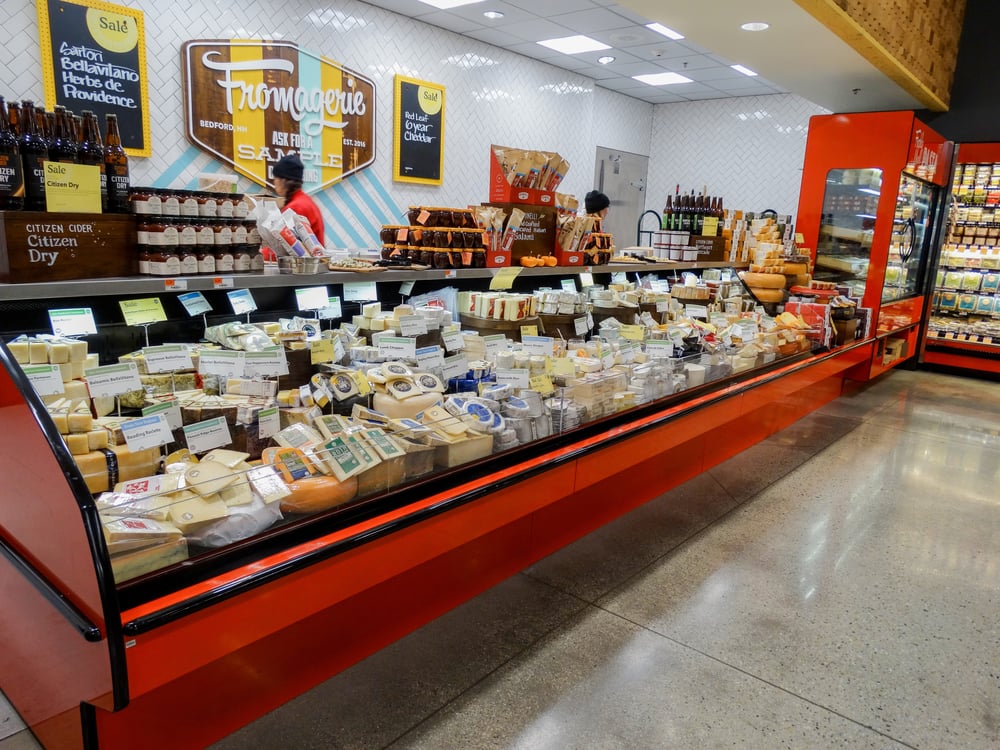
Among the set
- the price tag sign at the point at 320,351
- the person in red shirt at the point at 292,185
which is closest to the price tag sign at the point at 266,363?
the price tag sign at the point at 320,351

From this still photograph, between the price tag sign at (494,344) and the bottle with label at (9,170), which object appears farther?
the price tag sign at (494,344)

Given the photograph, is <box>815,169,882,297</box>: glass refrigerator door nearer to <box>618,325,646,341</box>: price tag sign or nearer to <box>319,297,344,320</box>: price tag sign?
<box>618,325,646,341</box>: price tag sign

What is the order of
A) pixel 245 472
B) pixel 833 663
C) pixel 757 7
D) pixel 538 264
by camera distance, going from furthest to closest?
pixel 757 7 → pixel 538 264 → pixel 833 663 → pixel 245 472

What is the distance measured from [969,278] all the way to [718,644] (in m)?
7.39

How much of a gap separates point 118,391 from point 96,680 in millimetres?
848

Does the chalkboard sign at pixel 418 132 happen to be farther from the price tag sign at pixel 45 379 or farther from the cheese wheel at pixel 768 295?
the price tag sign at pixel 45 379

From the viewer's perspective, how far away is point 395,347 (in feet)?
8.99

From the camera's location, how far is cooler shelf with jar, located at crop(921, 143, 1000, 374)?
766 centimetres

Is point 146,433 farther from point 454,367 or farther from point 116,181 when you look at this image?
point 454,367

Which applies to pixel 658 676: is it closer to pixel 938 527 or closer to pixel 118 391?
pixel 118 391

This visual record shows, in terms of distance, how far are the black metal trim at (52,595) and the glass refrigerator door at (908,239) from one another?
7043 mm

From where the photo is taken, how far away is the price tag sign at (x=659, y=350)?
3.64 meters

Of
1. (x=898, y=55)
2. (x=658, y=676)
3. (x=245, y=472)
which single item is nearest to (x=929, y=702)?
(x=658, y=676)

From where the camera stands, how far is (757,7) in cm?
417
